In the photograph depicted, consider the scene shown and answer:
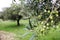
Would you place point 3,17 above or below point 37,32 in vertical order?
below

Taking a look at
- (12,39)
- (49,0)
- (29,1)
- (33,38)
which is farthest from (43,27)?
(12,39)

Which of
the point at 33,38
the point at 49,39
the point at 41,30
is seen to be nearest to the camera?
the point at 41,30

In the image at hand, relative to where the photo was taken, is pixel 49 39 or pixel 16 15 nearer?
pixel 49 39

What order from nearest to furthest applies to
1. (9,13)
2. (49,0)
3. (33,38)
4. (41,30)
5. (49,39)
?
(41,30) < (33,38) < (49,0) < (49,39) < (9,13)

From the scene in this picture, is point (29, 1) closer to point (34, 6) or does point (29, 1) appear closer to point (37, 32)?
point (34, 6)

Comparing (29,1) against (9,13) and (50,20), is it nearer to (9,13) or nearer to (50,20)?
(50,20)

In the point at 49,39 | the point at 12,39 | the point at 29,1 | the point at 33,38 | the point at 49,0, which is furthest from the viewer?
the point at 12,39

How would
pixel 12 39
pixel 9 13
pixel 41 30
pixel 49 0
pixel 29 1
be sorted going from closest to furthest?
1. pixel 41 30
2. pixel 49 0
3. pixel 29 1
4. pixel 12 39
5. pixel 9 13

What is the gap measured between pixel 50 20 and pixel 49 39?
12415 mm

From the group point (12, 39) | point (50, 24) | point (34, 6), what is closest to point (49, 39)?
point (12, 39)

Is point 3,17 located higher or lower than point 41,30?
lower

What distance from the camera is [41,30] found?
150 cm

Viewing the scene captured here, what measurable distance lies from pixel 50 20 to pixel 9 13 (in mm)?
24370

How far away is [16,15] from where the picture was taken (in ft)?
86.1
